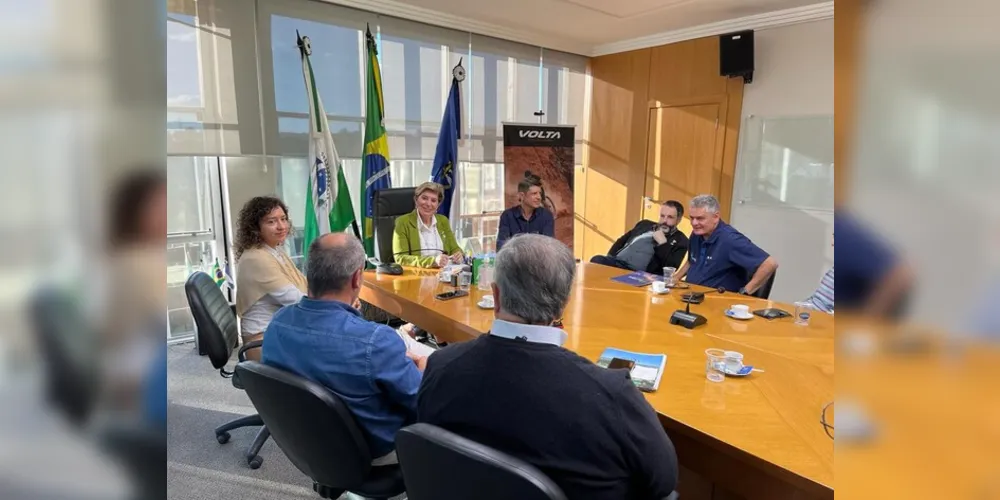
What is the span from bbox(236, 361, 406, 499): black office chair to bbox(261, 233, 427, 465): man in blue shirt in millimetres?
81

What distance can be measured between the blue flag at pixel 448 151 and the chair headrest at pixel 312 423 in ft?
10.8

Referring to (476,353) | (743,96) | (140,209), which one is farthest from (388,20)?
(140,209)

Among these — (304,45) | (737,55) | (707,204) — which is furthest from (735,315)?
(304,45)

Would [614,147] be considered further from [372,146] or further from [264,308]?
[264,308]

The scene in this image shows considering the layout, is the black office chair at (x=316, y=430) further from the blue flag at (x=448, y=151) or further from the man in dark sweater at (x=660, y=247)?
the blue flag at (x=448, y=151)

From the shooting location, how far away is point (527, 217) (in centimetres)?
419

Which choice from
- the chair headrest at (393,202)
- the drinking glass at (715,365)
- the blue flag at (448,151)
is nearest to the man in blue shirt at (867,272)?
the drinking glass at (715,365)

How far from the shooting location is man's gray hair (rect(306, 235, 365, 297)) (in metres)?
1.65

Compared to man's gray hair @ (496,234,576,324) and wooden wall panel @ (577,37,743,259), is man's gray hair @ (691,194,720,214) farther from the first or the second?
wooden wall panel @ (577,37,743,259)

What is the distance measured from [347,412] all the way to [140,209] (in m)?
1.26

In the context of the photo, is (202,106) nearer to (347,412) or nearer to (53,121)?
(347,412)

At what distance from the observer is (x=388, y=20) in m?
4.51

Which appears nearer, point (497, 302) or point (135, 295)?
point (135, 295)

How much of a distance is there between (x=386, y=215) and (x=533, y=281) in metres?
2.62
